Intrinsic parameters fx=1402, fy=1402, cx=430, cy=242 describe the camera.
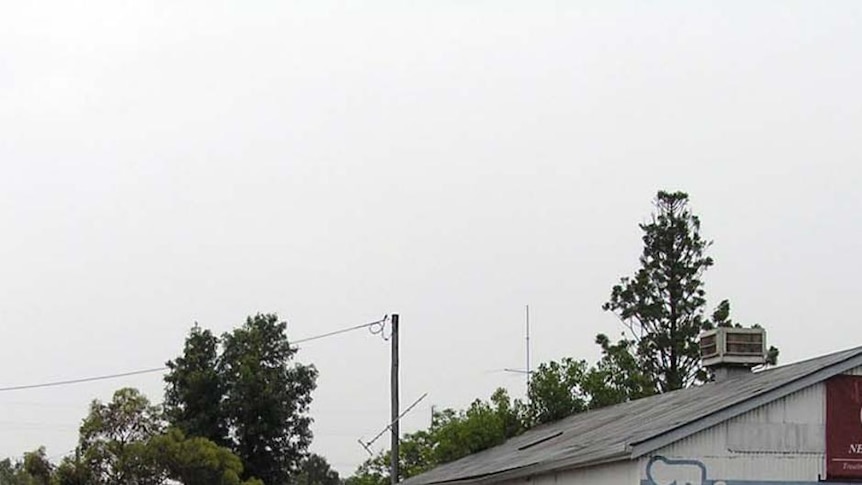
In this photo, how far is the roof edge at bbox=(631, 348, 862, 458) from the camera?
17.1 m

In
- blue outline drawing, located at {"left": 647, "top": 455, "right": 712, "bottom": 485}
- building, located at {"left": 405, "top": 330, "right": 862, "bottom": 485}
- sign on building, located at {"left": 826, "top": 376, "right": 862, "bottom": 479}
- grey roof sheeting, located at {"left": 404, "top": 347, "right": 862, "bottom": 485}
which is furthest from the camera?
sign on building, located at {"left": 826, "top": 376, "right": 862, "bottom": 479}

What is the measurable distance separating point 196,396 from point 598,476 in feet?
118

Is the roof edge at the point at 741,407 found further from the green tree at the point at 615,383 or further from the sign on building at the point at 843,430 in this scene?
the green tree at the point at 615,383

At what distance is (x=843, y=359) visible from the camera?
1766 centimetres

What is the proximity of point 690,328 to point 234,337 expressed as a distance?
17598 millimetres

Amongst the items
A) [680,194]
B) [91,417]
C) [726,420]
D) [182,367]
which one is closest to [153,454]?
[91,417]

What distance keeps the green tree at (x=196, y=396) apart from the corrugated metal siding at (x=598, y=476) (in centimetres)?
3297

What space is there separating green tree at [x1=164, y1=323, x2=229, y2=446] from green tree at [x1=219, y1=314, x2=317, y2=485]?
0.38 meters

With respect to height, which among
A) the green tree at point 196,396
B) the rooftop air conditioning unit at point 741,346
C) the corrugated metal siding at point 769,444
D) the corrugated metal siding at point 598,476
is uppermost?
the green tree at point 196,396

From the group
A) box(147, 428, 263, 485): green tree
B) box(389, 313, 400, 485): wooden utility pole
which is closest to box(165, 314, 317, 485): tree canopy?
box(147, 428, 263, 485): green tree

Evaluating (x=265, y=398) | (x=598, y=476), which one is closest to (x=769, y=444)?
(x=598, y=476)

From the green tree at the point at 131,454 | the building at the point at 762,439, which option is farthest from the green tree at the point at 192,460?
the building at the point at 762,439

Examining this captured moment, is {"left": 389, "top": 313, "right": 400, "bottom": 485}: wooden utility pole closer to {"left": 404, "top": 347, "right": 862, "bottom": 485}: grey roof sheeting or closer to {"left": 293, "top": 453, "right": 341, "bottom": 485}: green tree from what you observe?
{"left": 404, "top": 347, "right": 862, "bottom": 485}: grey roof sheeting

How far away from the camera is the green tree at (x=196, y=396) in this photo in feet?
172
